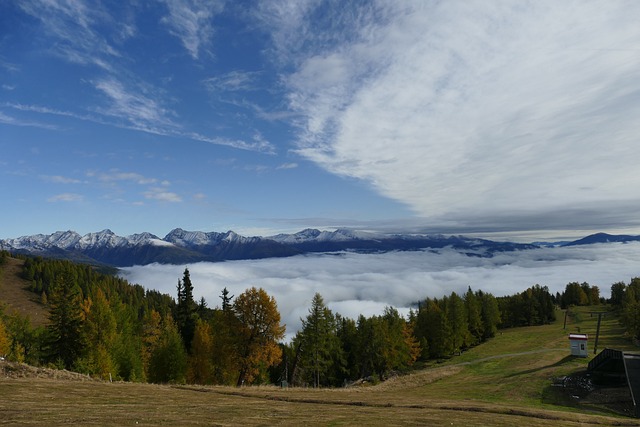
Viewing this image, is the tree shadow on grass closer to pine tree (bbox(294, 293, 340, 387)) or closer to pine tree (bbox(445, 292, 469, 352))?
pine tree (bbox(294, 293, 340, 387))

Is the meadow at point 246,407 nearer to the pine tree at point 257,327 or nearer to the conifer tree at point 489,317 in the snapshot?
the pine tree at point 257,327

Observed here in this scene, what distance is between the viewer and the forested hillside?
45.0 metres

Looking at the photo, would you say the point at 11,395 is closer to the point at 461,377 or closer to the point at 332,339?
the point at 332,339

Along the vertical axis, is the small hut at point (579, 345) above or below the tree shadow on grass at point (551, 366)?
above

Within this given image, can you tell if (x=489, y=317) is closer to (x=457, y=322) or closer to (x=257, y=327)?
(x=457, y=322)

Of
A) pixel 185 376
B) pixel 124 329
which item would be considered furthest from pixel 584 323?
pixel 124 329

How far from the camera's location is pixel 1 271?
576 ft

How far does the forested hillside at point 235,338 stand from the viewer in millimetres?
45000

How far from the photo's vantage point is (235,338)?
4491 centimetres

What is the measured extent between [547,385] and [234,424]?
135ft

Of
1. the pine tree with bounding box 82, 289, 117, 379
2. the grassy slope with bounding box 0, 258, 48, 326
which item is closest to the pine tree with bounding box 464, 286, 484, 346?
the pine tree with bounding box 82, 289, 117, 379

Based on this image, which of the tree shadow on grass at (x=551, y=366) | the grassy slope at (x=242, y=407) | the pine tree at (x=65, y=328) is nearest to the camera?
the grassy slope at (x=242, y=407)

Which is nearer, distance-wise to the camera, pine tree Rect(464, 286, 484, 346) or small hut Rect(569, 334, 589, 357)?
small hut Rect(569, 334, 589, 357)

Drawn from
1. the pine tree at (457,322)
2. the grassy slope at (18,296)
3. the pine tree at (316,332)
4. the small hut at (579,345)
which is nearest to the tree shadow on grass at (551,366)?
the small hut at (579,345)
